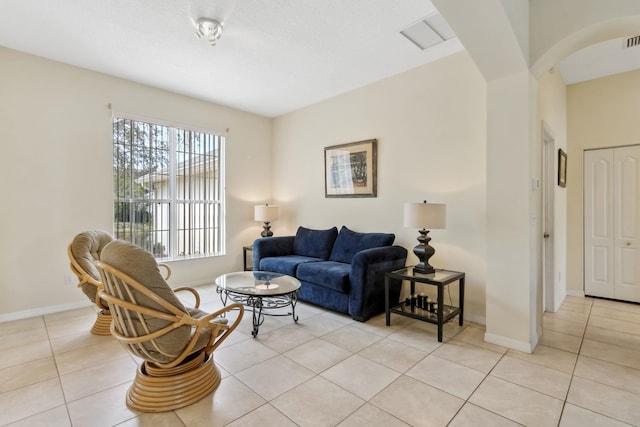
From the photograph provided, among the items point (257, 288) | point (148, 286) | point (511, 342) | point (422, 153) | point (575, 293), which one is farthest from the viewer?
point (575, 293)

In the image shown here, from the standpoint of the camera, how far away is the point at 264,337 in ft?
9.15

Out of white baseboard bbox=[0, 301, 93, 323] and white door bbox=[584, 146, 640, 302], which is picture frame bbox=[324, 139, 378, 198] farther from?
white baseboard bbox=[0, 301, 93, 323]

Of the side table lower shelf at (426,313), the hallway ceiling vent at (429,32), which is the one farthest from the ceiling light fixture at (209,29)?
the side table lower shelf at (426,313)

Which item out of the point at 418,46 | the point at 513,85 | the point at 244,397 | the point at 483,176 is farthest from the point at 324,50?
the point at 244,397

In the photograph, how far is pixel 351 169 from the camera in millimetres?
4312

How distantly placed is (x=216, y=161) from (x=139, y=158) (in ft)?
3.73

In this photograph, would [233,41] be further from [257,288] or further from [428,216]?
[428,216]

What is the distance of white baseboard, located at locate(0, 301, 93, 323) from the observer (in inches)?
127

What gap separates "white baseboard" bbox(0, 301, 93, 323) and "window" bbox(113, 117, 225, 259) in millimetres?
914

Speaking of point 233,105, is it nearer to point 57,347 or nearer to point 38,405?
point 57,347

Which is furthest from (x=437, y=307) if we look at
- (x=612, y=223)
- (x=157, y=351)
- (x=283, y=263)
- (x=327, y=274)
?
(x=612, y=223)

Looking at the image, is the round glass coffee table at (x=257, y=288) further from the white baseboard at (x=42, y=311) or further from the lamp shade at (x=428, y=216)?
the white baseboard at (x=42, y=311)

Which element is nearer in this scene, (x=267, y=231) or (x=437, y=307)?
(x=437, y=307)

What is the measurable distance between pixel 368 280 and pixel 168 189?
3221 millimetres
